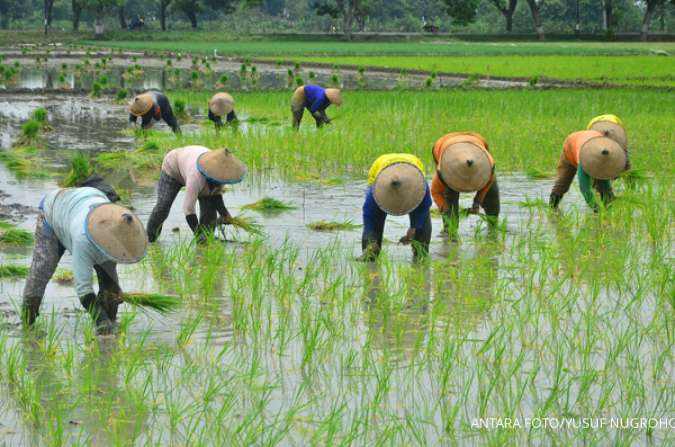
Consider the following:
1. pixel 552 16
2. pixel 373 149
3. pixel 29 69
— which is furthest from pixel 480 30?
pixel 373 149

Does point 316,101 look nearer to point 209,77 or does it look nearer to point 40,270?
point 40,270

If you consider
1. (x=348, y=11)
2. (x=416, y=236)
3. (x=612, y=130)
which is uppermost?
(x=348, y=11)

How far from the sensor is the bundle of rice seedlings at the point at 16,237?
7.14 m

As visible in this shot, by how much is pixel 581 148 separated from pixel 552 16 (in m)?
68.6

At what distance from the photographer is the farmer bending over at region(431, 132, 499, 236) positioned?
6.59 m

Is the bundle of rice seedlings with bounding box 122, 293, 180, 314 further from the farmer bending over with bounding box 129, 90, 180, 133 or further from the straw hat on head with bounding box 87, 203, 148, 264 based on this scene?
the farmer bending over with bounding box 129, 90, 180, 133

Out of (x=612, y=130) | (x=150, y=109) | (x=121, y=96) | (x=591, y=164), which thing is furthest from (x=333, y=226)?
(x=121, y=96)

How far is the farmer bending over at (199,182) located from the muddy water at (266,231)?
296mm

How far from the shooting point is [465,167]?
6562 mm

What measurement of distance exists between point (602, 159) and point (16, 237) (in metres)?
3.84

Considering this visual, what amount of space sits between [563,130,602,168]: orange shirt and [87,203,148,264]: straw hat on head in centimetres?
396

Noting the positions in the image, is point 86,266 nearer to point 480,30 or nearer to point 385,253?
point 385,253

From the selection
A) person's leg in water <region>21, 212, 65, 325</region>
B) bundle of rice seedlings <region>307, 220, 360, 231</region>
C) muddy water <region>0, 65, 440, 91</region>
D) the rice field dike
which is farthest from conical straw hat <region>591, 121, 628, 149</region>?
muddy water <region>0, 65, 440, 91</region>

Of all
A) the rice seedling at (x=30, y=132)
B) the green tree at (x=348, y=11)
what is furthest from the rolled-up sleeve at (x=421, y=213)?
the green tree at (x=348, y=11)
